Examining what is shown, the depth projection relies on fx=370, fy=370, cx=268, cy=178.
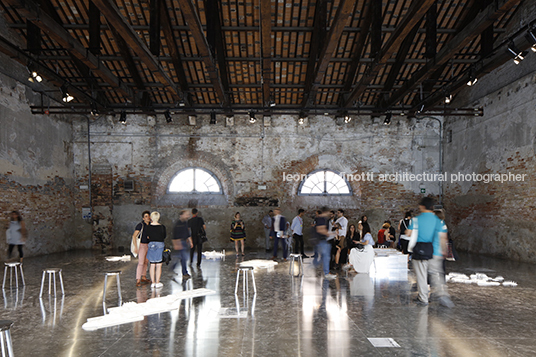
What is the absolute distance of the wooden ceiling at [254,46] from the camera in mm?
8625

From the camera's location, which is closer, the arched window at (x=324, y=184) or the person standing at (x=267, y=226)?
the person standing at (x=267, y=226)

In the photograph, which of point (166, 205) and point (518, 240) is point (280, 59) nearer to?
point (166, 205)

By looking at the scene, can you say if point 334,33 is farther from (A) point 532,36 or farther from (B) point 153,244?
(B) point 153,244

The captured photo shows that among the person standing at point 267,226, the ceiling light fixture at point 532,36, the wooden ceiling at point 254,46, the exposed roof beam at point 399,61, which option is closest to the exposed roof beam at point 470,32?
the wooden ceiling at point 254,46

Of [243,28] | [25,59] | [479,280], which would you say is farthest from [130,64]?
[479,280]

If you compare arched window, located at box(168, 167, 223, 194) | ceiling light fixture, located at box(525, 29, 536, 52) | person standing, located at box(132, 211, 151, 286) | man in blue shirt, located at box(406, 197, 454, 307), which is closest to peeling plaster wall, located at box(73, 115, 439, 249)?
arched window, located at box(168, 167, 223, 194)

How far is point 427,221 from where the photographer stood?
6.28m

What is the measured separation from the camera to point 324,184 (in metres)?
15.7

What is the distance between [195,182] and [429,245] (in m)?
11.0

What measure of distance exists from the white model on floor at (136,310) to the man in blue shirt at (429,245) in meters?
3.82

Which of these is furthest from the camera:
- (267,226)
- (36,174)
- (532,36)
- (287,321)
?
(267,226)

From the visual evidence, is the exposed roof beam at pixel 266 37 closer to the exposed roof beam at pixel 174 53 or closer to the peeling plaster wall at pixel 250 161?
the exposed roof beam at pixel 174 53

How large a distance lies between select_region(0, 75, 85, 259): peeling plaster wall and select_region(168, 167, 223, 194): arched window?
4.10 meters

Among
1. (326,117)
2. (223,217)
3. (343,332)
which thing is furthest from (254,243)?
(343,332)
